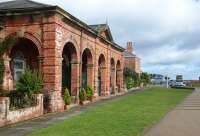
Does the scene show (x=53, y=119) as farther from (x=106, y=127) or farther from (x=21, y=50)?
(x=21, y=50)

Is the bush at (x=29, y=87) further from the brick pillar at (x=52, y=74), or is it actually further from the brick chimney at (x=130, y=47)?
the brick chimney at (x=130, y=47)

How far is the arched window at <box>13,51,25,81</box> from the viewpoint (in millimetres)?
21908

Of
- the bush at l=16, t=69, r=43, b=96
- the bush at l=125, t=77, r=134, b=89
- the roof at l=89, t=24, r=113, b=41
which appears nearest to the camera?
the bush at l=16, t=69, r=43, b=96

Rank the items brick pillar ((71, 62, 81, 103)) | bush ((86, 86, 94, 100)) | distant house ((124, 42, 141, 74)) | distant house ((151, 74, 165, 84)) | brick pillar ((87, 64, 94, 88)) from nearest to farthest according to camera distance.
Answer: brick pillar ((71, 62, 81, 103)) < bush ((86, 86, 94, 100)) < brick pillar ((87, 64, 94, 88)) < distant house ((124, 42, 141, 74)) < distant house ((151, 74, 165, 84))

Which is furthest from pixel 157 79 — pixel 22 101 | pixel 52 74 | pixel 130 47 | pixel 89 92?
pixel 22 101

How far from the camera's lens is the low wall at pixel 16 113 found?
547 inches

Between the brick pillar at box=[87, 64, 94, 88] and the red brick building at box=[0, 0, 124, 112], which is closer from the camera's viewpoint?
the red brick building at box=[0, 0, 124, 112]

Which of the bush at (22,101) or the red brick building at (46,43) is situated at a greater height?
the red brick building at (46,43)

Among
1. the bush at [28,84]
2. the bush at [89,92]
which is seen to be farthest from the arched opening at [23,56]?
the bush at [89,92]

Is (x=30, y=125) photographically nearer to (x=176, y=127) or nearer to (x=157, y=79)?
(x=176, y=127)

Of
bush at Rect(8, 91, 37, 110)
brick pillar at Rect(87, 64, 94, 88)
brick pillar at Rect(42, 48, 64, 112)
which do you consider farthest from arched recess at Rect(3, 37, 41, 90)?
brick pillar at Rect(87, 64, 94, 88)

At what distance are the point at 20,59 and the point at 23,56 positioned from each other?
0.26 metres

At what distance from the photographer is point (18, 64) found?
72.8ft

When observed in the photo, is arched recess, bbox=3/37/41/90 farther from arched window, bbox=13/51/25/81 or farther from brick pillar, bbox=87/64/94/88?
brick pillar, bbox=87/64/94/88
